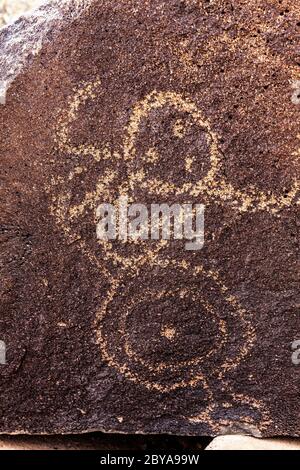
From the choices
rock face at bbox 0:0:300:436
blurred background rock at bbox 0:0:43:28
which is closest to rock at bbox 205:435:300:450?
rock face at bbox 0:0:300:436

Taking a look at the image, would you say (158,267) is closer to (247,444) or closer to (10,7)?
(247,444)

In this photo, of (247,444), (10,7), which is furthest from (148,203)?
(10,7)

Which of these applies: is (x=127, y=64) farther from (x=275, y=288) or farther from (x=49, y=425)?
(x=49, y=425)

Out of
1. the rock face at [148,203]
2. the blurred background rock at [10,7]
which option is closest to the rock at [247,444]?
the rock face at [148,203]

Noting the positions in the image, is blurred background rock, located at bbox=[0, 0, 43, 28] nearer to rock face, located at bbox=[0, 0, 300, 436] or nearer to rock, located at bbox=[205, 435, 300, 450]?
rock face, located at bbox=[0, 0, 300, 436]

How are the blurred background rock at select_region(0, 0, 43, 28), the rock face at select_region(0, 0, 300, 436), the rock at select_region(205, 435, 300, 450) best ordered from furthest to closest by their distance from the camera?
1. the blurred background rock at select_region(0, 0, 43, 28)
2. the rock at select_region(205, 435, 300, 450)
3. the rock face at select_region(0, 0, 300, 436)

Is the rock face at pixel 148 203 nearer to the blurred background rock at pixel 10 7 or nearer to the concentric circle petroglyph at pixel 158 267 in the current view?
the concentric circle petroglyph at pixel 158 267
